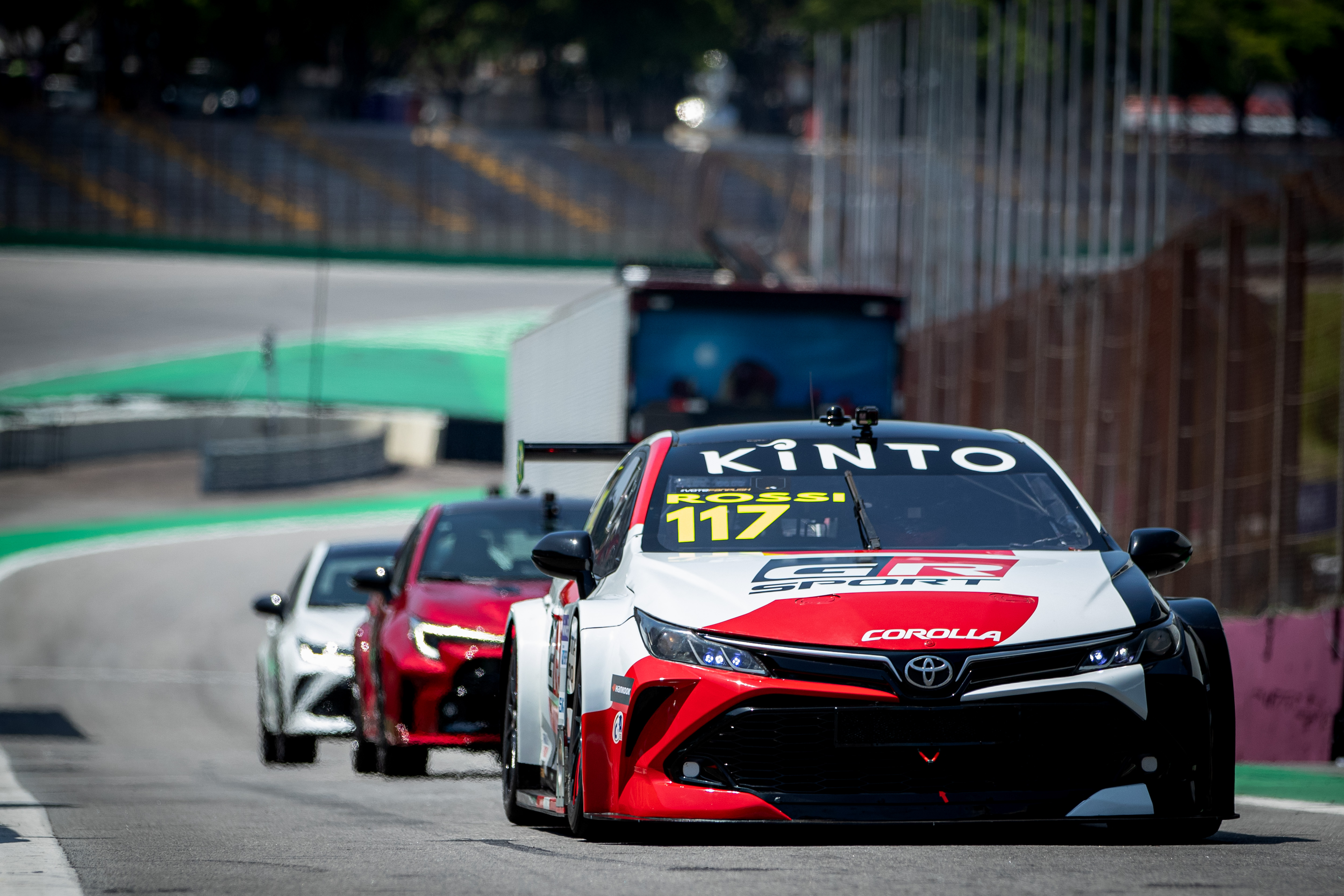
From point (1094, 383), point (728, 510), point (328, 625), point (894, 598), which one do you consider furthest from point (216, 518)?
point (894, 598)

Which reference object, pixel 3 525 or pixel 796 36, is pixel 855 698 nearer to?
pixel 3 525

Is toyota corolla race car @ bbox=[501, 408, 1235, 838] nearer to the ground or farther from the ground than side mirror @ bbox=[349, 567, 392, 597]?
farther from the ground

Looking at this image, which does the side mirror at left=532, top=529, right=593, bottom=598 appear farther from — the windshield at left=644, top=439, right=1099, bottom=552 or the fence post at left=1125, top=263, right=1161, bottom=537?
the fence post at left=1125, top=263, right=1161, bottom=537

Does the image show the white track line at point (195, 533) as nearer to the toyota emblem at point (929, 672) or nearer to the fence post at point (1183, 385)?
the fence post at point (1183, 385)

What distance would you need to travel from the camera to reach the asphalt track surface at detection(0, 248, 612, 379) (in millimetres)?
64688

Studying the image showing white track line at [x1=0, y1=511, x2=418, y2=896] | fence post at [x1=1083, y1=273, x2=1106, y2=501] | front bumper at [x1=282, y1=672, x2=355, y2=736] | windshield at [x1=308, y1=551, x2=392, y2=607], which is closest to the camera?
white track line at [x1=0, y1=511, x2=418, y2=896]

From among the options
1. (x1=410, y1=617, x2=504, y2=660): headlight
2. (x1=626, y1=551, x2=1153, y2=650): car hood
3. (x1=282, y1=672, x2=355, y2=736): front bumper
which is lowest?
(x1=282, y1=672, x2=355, y2=736): front bumper

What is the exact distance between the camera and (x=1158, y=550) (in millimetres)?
7051

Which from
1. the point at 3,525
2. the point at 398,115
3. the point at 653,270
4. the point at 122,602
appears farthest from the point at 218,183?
the point at 653,270

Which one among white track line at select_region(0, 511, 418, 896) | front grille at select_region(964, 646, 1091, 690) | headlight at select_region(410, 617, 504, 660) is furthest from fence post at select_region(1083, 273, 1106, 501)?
front grille at select_region(964, 646, 1091, 690)

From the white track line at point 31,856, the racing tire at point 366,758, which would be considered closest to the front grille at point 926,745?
the white track line at point 31,856

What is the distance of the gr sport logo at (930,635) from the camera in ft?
20.7

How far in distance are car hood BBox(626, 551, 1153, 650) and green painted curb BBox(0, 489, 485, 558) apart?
30.8m

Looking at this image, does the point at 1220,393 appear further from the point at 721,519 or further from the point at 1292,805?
the point at 721,519
